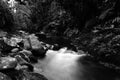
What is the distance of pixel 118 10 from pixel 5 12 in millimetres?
15634

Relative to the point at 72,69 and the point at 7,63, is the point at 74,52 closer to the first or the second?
the point at 72,69

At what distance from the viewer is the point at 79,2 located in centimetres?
2886

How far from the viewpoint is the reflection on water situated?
12455mm

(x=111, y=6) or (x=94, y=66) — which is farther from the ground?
(x=111, y=6)

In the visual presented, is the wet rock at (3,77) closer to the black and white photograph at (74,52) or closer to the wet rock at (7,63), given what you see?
the black and white photograph at (74,52)

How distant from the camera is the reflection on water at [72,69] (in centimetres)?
1245

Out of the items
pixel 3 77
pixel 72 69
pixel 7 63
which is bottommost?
pixel 72 69

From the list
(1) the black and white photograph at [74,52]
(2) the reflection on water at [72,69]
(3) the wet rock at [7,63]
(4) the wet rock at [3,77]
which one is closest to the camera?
(4) the wet rock at [3,77]

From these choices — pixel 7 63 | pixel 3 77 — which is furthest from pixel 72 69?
pixel 3 77

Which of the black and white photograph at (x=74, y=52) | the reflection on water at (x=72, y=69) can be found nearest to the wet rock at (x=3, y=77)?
the black and white photograph at (x=74, y=52)

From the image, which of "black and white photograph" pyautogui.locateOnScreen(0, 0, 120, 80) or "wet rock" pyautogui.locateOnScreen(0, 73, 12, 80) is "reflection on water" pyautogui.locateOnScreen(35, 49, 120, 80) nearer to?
"black and white photograph" pyautogui.locateOnScreen(0, 0, 120, 80)

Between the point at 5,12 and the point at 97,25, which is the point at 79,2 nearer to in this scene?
the point at 97,25

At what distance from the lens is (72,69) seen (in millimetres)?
14406

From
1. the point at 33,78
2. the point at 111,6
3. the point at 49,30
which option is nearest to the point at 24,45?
the point at 33,78
